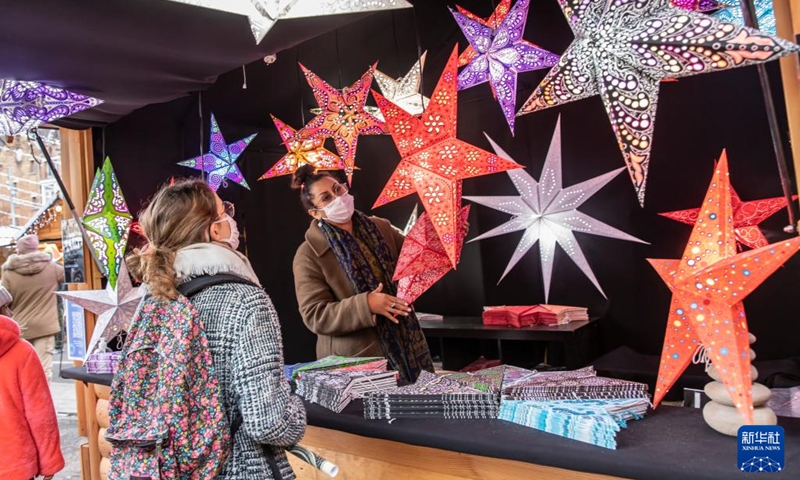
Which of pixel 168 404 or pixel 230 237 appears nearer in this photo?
pixel 168 404

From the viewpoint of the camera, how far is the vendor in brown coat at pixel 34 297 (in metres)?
6.11

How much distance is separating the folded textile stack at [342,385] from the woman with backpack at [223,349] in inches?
15.9

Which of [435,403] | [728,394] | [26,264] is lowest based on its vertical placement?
[435,403]

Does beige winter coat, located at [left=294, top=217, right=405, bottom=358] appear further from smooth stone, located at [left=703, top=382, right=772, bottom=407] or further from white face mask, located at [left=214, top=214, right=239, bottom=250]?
smooth stone, located at [left=703, top=382, right=772, bottom=407]

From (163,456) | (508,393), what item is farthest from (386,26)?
(163,456)

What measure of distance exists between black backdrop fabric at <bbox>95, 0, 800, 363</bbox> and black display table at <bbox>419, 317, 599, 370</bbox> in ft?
1.21

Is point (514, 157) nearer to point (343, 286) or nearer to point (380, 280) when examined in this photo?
point (380, 280)

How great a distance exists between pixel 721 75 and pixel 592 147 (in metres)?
1.03

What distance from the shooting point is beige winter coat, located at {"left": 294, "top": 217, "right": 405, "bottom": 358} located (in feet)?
9.48

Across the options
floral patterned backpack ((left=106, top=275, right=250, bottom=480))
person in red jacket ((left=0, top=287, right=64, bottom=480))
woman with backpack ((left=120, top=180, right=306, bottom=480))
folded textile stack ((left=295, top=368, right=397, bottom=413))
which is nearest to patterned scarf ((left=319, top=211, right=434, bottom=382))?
folded textile stack ((left=295, top=368, right=397, bottom=413))

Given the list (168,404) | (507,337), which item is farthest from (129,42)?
(507,337)

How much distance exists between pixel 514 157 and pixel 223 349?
3.83m

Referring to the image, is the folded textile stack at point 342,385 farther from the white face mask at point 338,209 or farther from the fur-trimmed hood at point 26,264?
the fur-trimmed hood at point 26,264

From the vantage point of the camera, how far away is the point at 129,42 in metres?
2.69
